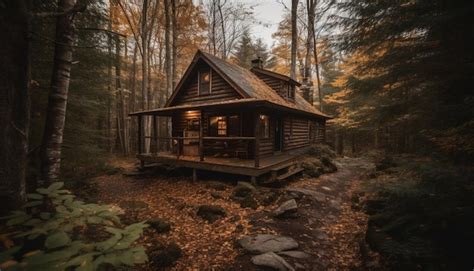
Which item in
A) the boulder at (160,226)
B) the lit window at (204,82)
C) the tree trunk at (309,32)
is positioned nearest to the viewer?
the boulder at (160,226)

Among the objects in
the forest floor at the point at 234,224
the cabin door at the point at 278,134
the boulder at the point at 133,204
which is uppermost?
the cabin door at the point at 278,134

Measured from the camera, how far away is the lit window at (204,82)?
1232 centimetres

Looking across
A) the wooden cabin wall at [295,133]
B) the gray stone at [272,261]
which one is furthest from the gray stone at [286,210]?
the wooden cabin wall at [295,133]

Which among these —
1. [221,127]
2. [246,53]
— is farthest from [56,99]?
[246,53]

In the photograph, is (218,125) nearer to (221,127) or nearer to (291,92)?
(221,127)

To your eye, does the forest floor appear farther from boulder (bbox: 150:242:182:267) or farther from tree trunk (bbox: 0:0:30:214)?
tree trunk (bbox: 0:0:30:214)

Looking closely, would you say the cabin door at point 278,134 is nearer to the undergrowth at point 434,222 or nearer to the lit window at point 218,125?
the lit window at point 218,125

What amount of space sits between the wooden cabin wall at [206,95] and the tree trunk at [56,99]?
7.67m

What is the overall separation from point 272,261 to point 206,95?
402 inches

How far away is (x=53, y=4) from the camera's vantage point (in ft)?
16.3

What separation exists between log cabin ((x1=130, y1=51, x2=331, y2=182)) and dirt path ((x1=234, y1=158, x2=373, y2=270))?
2.14 meters

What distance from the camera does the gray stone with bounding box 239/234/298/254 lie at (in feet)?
13.3

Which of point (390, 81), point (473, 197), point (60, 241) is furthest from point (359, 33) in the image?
point (60, 241)

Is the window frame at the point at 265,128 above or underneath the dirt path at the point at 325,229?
above
